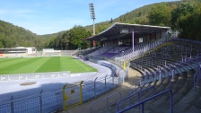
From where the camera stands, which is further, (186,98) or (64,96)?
(64,96)

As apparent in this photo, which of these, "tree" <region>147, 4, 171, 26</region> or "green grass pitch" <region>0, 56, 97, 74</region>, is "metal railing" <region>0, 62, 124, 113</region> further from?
"tree" <region>147, 4, 171, 26</region>

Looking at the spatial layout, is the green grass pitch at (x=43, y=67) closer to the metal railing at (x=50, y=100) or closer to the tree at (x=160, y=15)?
the metal railing at (x=50, y=100)

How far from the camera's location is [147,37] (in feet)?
145

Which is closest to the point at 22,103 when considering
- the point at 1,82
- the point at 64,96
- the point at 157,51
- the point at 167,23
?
the point at 64,96

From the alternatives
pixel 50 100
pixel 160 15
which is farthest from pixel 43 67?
pixel 160 15

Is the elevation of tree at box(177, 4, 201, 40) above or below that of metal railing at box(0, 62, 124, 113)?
above

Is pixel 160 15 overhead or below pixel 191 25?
overhead

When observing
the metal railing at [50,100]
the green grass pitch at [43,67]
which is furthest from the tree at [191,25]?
the metal railing at [50,100]

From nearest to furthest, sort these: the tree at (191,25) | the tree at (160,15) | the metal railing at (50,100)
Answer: the metal railing at (50,100)
the tree at (191,25)
the tree at (160,15)

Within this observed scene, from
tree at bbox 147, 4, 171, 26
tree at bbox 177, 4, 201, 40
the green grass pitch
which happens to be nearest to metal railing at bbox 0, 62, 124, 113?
the green grass pitch

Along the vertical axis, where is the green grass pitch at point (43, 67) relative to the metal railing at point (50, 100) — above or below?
below

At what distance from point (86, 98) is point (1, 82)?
1177cm

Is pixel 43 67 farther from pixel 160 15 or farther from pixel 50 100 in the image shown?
pixel 160 15

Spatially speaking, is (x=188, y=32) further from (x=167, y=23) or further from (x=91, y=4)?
(x=91, y=4)
